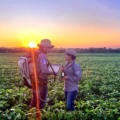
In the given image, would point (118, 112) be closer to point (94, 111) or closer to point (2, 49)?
point (94, 111)

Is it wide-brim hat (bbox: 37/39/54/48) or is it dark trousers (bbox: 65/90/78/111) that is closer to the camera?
wide-brim hat (bbox: 37/39/54/48)

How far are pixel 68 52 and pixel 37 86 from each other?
1.09m

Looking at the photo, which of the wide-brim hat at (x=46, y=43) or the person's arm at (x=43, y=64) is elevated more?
the wide-brim hat at (x=46, y=43)

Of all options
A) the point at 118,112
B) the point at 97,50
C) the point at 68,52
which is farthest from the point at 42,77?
the point at 97,50

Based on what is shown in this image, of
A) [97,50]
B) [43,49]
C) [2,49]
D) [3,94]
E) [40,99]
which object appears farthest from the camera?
[97,50]

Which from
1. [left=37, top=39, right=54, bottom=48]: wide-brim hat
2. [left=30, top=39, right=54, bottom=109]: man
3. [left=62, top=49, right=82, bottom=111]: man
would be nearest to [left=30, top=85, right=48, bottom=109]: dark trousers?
[left=30, top=39, right=54, bottom=109]: man

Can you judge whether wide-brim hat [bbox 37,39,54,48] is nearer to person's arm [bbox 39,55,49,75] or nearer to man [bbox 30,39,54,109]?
man [bbox 30,39,54,109]

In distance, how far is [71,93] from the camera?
8.09 metres

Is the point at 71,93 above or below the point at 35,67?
below

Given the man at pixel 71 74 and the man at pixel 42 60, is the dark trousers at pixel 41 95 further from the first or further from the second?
the man at pixel 71 74

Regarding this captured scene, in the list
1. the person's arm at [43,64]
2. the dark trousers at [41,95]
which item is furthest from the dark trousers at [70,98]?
the person's arm at [43,64]

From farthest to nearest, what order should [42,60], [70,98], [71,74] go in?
1. [70,98]
2. [71,74]
3. [42,60]

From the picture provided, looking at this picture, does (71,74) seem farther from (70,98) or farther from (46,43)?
(46,43)

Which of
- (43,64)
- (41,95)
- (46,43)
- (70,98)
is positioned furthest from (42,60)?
(70,98)
